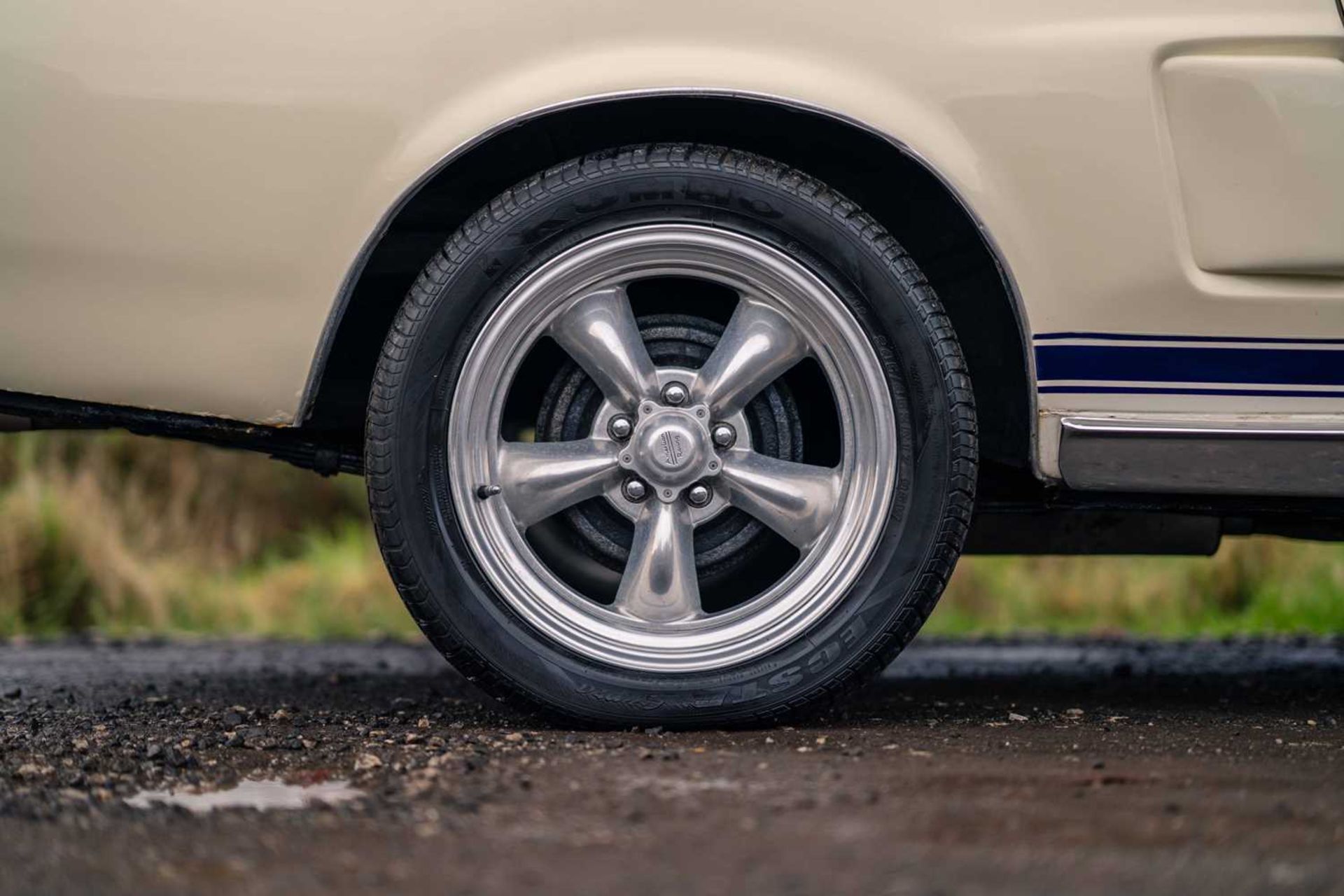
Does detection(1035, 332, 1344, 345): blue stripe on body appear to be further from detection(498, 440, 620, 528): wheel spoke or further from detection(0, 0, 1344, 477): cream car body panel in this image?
detection(498, 440, 620, 528): wheel spoke

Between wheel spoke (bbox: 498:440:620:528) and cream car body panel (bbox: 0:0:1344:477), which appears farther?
wheel spoke (bbox: 498:440:620:528)

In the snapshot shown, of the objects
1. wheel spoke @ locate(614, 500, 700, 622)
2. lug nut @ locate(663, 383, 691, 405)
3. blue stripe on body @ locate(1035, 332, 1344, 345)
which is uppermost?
blue stripe on body @ locate(1035, 332, 1344, 345)

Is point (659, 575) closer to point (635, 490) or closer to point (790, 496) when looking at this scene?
point (635, 490)

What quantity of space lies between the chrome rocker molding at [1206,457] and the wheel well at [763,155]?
0.39 ft

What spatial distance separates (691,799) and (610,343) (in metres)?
0.83

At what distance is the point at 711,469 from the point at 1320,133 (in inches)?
41.4

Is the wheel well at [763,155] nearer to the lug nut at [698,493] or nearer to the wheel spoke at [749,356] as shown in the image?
the wheel spoke at [749,356]

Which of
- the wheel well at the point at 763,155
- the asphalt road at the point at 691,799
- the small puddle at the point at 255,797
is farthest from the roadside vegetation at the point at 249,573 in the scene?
the small puddle at the point at 255,797

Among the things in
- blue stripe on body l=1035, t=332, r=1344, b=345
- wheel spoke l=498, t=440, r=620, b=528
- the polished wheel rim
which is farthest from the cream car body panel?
wheel spoke l=498, t=440, r=620, b=528

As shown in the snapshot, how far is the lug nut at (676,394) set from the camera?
2303mm

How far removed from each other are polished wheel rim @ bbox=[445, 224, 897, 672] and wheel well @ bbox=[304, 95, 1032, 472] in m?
0.20

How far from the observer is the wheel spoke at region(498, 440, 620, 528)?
2299 mm

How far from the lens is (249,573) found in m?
5.88

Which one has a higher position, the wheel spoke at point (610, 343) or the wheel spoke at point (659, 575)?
the wheel spoke at point (610, 343)
